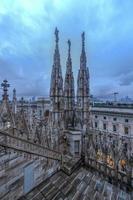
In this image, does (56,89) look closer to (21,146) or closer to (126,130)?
(21,146)

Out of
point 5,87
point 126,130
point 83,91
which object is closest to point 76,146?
point 83,91

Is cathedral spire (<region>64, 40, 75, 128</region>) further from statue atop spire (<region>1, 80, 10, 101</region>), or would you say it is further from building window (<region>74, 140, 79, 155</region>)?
statue atop spire (<region>1, 80, 10, 101</region>)

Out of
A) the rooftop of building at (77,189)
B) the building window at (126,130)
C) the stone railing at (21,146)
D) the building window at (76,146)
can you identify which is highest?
the stone railing at (21,146)

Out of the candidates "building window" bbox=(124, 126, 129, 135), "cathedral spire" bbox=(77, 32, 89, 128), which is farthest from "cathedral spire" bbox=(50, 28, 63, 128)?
"building window" bbox=(124, 126, 129, 135)

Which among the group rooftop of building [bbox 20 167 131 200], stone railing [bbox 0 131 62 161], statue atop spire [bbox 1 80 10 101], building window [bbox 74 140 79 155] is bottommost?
rooftop of building [bbox 20 167 131 200]

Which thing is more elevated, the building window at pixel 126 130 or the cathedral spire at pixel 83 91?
the cathedral spire at pixel 83 91

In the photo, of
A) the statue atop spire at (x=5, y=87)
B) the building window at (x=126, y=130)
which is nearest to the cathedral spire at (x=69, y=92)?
the statue atop spire at (x=5, y=87)

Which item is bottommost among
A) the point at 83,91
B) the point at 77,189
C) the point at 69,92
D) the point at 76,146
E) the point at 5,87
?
the point at 77,189

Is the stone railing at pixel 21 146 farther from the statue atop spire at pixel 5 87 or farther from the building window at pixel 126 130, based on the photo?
the building window at pixel 126 130

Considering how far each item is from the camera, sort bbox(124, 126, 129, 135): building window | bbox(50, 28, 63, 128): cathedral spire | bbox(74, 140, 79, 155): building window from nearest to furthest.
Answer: bbox(74, 140, 79, 155): building window < bbox(50, 28, 63, 128): cathedral spire < bbox(124, 126, 129, 135): building window

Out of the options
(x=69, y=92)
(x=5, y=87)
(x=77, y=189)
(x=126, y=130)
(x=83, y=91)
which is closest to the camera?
(x=77, y=189)

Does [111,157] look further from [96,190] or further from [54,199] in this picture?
[54,199]

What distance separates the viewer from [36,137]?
598 inches

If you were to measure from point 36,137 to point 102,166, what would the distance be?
538cm
